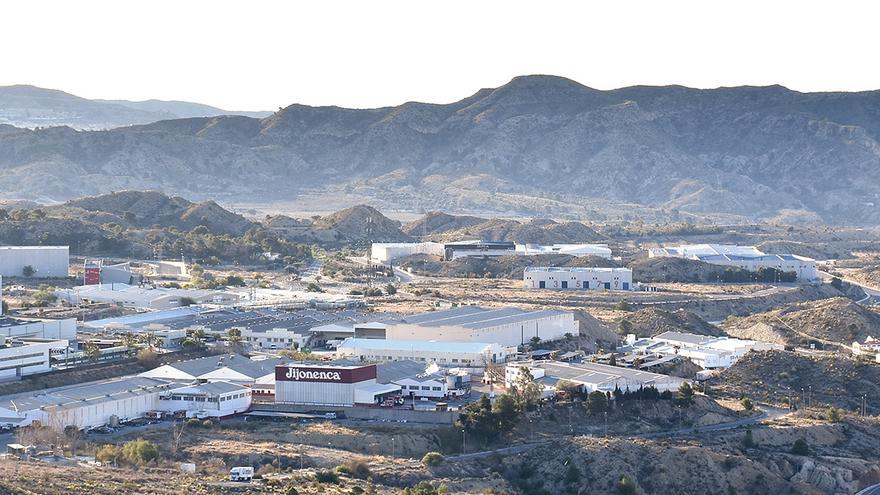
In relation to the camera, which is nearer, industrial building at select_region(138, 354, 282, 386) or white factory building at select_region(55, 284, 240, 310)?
industrial building at select_region(138, 354, 282, 386)

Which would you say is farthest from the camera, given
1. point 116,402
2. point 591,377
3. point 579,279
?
point 579,279

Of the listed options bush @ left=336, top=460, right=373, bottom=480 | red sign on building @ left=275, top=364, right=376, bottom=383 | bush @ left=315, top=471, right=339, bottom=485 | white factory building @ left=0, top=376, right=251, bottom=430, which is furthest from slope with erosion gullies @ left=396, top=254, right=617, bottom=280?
bush @ left=315, top=471, right=339, bottom=485

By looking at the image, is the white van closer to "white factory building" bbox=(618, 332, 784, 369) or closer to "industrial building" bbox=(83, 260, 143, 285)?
"white factory building" bbox=(618, 332, 784, 369)

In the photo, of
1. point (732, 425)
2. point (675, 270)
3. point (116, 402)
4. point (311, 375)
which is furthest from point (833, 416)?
point (675, 270)

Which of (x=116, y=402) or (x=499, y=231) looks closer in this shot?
(x=116, y=402)

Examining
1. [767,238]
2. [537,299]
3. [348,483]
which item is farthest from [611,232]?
[348,483]

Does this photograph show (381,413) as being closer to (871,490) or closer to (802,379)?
(871,490)

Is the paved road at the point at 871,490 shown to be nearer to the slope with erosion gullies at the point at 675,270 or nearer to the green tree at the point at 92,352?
the green tree at the point at 92,352

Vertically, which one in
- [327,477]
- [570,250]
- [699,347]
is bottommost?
[327,477]
